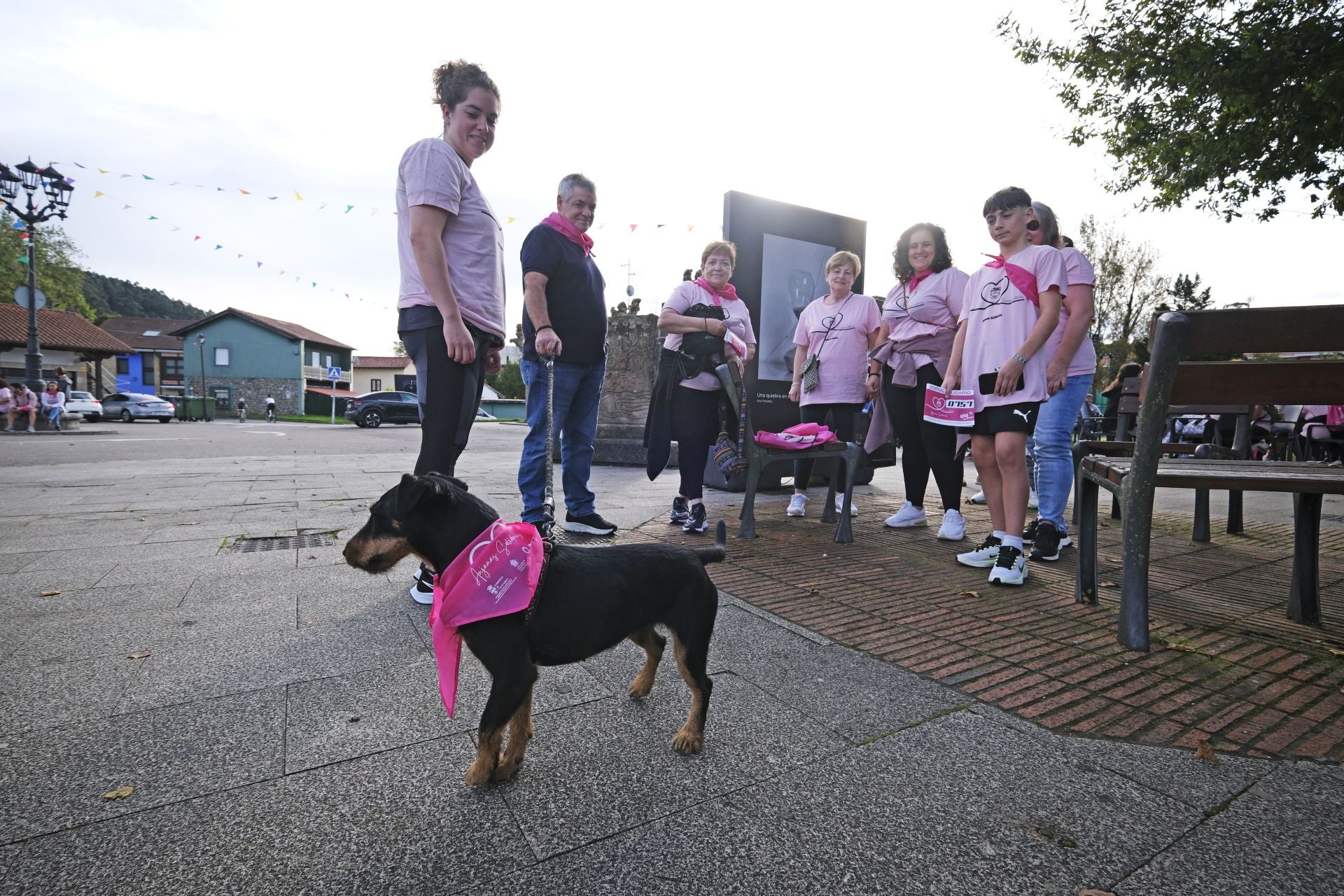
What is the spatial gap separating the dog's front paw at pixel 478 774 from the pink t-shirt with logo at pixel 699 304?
11.5 feet

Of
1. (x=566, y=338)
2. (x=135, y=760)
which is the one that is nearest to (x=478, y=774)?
(x=135, y=760)

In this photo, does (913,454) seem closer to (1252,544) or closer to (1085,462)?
(1085,462)

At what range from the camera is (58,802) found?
5.29ft

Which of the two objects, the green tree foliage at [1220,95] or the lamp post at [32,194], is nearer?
the green tree foliage at [1220,95]

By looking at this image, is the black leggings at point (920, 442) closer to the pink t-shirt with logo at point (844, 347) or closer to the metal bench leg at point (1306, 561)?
the pink t-shirt with logo at point (844, 347)

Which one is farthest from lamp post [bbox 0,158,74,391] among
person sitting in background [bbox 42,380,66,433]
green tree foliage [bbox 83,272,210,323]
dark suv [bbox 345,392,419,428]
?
green tree foliage [bbox 83,272,210,323]

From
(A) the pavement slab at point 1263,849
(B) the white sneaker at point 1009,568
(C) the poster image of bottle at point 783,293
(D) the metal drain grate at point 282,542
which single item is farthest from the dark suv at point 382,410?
(A) the pavement slab at point 1263,849

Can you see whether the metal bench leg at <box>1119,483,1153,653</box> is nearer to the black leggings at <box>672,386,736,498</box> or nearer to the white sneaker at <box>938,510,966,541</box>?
the white sneaker at <box>938,510,966,541</box>

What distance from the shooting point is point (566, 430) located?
4578 mm

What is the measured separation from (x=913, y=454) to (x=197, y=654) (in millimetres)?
4622

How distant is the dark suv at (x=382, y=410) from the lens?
29969 mm

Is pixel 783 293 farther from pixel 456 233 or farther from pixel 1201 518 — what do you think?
pixel 456 233

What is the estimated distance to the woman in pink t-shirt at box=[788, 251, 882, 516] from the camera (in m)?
5.45

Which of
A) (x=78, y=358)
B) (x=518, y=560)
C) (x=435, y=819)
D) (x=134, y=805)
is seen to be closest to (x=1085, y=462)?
(x=518, y=560)
